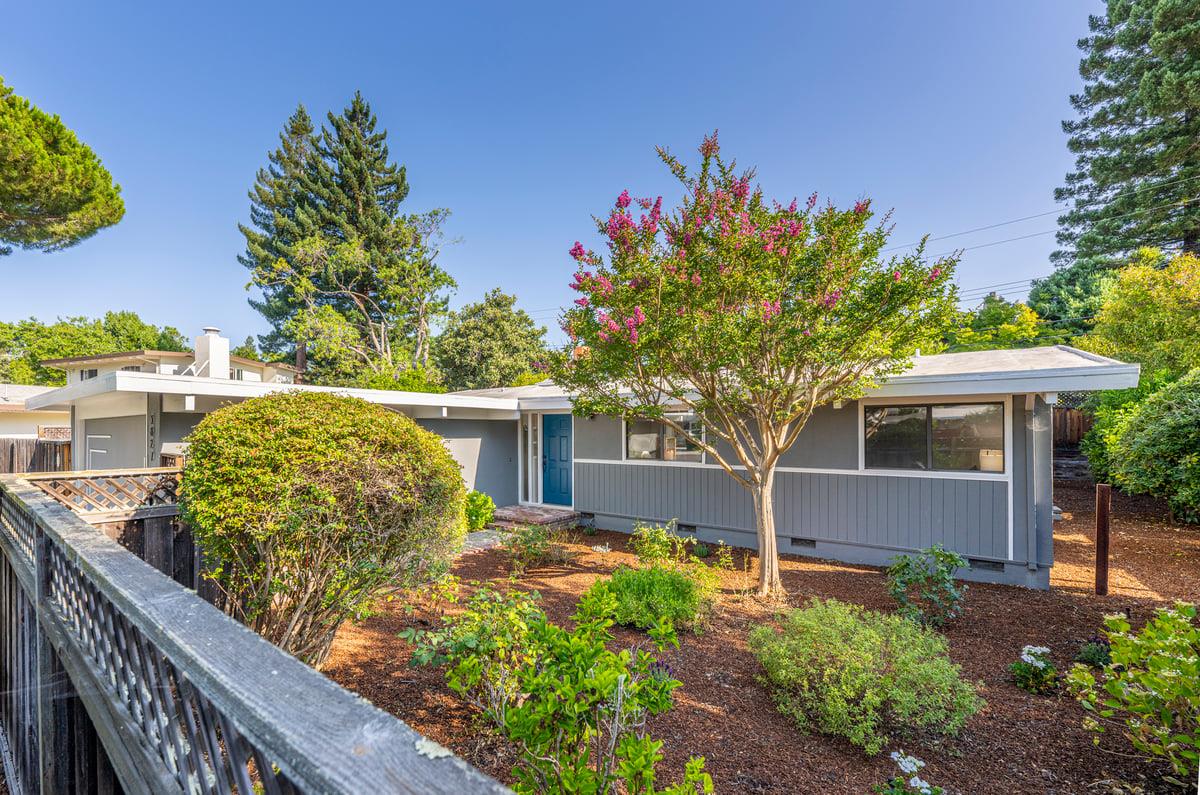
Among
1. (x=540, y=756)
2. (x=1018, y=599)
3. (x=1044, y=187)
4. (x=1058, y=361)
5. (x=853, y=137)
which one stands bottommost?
(x=1018, y=599)

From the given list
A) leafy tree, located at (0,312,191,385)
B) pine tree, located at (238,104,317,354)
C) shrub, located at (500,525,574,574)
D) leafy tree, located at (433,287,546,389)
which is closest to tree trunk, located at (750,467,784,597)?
shrub, located at (500,525,574,574)

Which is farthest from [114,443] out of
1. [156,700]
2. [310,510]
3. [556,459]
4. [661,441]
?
[156,700]

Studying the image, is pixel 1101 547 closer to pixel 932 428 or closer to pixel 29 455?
pixel 932 428

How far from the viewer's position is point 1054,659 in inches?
165

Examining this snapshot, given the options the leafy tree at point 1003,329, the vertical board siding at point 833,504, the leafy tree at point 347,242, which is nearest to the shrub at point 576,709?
the vertical board siding at point 833,504

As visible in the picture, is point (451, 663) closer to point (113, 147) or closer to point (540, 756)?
point (540, 756)

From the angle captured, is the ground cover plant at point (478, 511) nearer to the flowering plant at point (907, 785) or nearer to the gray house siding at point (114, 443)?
the gray house siding at point (114, 443)

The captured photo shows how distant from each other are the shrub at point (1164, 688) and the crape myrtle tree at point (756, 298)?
114 inches

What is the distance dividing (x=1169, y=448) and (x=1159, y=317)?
5.48 metres

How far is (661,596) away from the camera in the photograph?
186 inches

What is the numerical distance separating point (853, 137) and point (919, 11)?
213 cm

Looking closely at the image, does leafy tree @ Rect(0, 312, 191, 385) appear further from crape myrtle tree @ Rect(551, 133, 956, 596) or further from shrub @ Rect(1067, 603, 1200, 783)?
shrub @ Rect(1067, 603, 1200, 783)

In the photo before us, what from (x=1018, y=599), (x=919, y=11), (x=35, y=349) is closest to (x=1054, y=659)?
(x=1018, y=599)

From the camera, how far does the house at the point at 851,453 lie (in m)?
5.92
